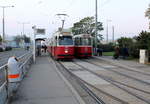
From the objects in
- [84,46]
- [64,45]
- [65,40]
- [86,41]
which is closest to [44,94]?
[64,45]

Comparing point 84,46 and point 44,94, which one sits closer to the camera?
point 44,94

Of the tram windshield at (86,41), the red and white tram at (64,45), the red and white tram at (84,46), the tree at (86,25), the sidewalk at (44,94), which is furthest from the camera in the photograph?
the tree at (86,25)

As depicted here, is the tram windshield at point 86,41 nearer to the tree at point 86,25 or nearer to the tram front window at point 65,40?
the tram front window at point 65,40

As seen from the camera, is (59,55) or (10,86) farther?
(59,55)

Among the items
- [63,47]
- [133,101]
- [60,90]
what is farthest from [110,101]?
[63,47]

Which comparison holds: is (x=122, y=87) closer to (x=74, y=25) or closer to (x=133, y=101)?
(x=133, y=101)

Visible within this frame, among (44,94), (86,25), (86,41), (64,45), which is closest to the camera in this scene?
(44,94)

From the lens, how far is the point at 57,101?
8.59m

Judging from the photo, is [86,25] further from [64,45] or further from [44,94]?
[44,94]

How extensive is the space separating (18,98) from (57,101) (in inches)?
58.7

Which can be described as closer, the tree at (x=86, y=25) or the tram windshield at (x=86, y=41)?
the tram windshield at (x=86, y=41)

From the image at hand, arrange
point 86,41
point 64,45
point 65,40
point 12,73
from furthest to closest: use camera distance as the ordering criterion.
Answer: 1. point 86,41
2. point 65,40
3. point 64,45
4. point 12,73

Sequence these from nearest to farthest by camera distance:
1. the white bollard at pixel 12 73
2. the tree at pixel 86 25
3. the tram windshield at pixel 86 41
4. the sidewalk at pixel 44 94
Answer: the sidewalk at pixel 44 94 → the white bollard at pixel 12 73 → the tram windshield at pixel 86 41 → the tree at pixel 86 25

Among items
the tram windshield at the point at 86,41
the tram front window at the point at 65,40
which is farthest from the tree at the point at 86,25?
the tram front window at the point at 65,40
